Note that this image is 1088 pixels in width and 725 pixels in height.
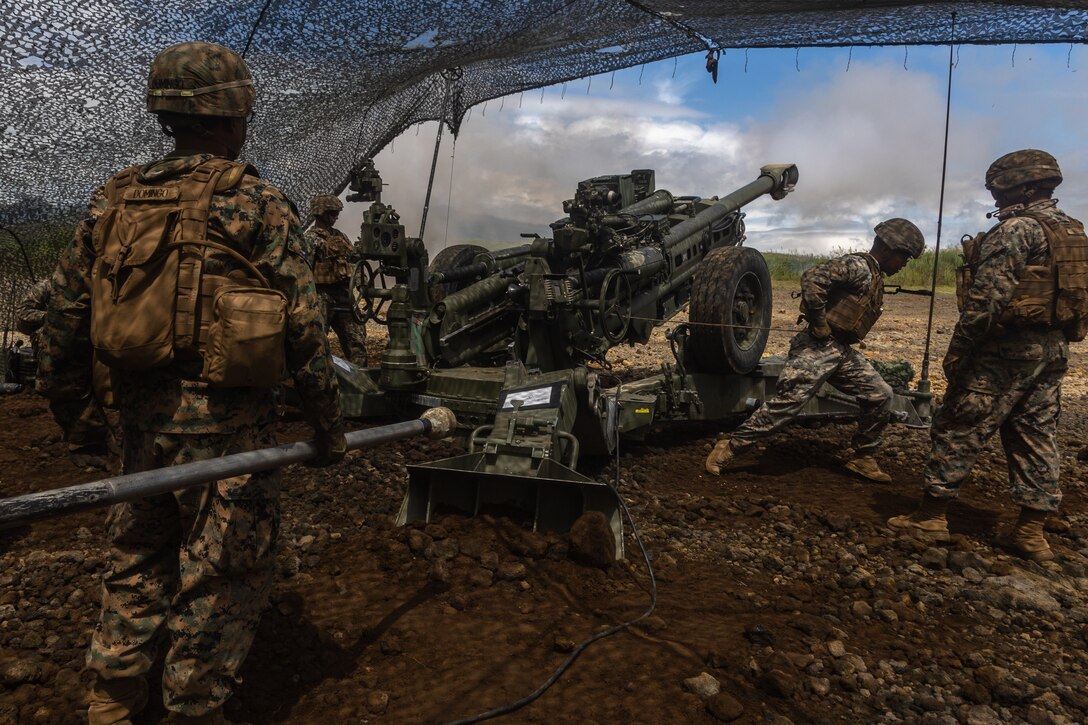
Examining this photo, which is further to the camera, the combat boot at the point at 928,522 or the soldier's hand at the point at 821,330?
the soldier's hand at the point at 821,330

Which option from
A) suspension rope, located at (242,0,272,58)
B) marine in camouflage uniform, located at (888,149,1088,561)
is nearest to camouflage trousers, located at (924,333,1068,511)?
marine in camouflage uniform, located at (888,149,1088,561)

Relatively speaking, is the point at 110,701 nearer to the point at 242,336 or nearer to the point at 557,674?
the point at 242,336

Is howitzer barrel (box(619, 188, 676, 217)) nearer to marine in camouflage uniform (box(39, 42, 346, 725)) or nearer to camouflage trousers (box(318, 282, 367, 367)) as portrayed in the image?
camouflage trousers (box(318, 282, 367, 367))

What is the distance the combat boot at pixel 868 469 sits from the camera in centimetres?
530

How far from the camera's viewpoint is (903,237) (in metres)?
5.15

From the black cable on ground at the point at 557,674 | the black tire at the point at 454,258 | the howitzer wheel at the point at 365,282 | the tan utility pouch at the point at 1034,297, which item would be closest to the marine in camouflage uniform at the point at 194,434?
the black cable on ground at the point at 557,674

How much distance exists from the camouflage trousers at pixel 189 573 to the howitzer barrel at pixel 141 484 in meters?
0.13

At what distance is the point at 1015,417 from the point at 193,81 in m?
4.07

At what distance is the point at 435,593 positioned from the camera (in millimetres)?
3250

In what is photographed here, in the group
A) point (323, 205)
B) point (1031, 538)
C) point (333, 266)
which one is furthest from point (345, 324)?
point (1031, 538)

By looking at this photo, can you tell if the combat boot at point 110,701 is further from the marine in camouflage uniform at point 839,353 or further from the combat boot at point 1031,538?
the combat boot at point 1031,538

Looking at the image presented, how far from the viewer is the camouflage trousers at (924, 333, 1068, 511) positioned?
3.94 meters

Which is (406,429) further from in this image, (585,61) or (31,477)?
(585,61)

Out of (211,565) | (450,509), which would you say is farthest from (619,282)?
(211,565)
